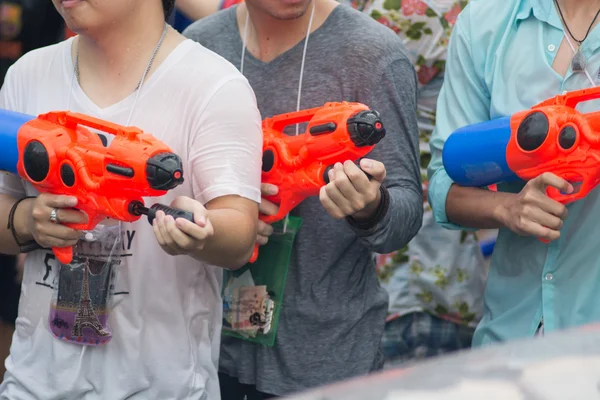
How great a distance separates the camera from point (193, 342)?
6.86 ft

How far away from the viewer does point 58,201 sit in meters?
1.94

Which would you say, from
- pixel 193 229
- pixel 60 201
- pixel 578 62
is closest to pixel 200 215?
pixel 193 229

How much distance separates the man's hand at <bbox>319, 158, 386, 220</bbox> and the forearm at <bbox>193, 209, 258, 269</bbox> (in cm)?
16

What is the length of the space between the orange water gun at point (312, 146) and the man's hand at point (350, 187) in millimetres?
46

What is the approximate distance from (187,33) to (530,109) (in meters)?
0.99

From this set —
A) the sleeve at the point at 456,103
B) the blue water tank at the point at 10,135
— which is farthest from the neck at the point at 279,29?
the blue water tank at the point at 10,135

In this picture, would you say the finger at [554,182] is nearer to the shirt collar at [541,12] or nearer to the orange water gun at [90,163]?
the shirt collar at [541,12]

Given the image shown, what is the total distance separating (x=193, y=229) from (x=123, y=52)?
1.66 feet

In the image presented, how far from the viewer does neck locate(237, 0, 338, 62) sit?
7.80 feet

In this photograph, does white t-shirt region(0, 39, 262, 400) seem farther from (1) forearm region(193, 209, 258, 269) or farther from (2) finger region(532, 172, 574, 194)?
(2) finger region(532, 172, 574, 194)

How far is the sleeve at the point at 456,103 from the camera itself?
2266 mm

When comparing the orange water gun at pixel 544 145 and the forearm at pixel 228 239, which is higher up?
the orange water gun at pixel 544 145

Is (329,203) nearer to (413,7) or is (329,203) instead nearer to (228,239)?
(228,239)

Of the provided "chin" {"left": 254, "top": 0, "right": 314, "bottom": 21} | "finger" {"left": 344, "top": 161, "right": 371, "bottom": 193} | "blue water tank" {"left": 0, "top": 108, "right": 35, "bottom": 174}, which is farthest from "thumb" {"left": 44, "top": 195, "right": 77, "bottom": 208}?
"chin" {"left": 254, "top": 0, "right": 314, "bottom": 21}
